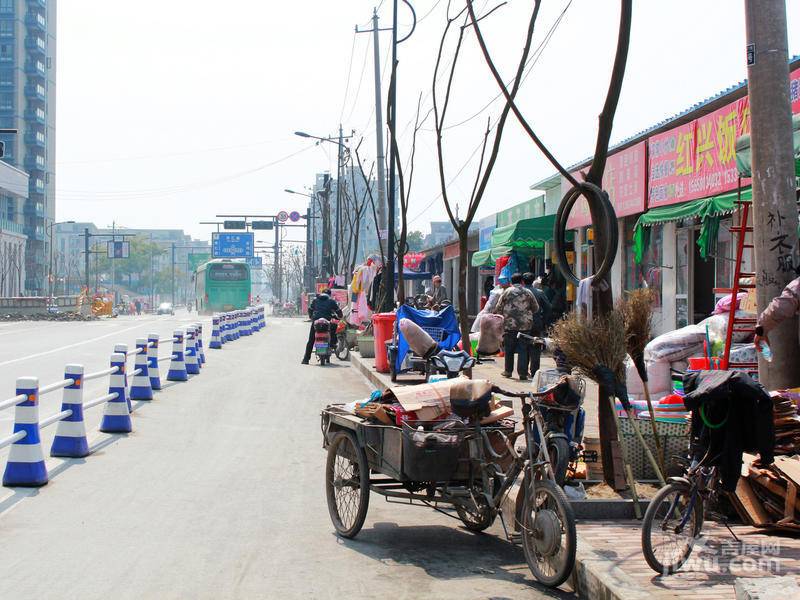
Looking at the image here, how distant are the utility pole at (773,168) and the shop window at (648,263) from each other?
9.70 m

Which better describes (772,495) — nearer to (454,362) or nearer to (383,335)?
(454,362)

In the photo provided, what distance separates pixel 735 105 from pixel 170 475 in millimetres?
9443

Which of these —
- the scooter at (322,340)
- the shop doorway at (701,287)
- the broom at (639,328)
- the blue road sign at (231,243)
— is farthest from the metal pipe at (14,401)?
the blue road sign at (231,243)

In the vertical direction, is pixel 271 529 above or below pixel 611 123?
below

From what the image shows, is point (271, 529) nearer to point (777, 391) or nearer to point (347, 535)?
point (347, 535)

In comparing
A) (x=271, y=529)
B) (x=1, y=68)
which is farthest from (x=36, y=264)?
(x=271, y=529)

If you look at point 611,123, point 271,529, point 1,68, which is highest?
point 1,68

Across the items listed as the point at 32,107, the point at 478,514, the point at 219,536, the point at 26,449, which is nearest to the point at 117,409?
the point at 26,449

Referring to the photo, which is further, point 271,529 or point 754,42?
point 754,42

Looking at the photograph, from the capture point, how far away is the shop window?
18484 mm

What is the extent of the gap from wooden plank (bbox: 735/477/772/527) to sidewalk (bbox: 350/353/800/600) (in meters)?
0.08

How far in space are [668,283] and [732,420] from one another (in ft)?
41.8

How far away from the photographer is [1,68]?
333ft

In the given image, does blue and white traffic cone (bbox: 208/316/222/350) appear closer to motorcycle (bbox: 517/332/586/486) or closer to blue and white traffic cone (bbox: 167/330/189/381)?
blue and white traffic cone (bbox: 167/330/189/381)
